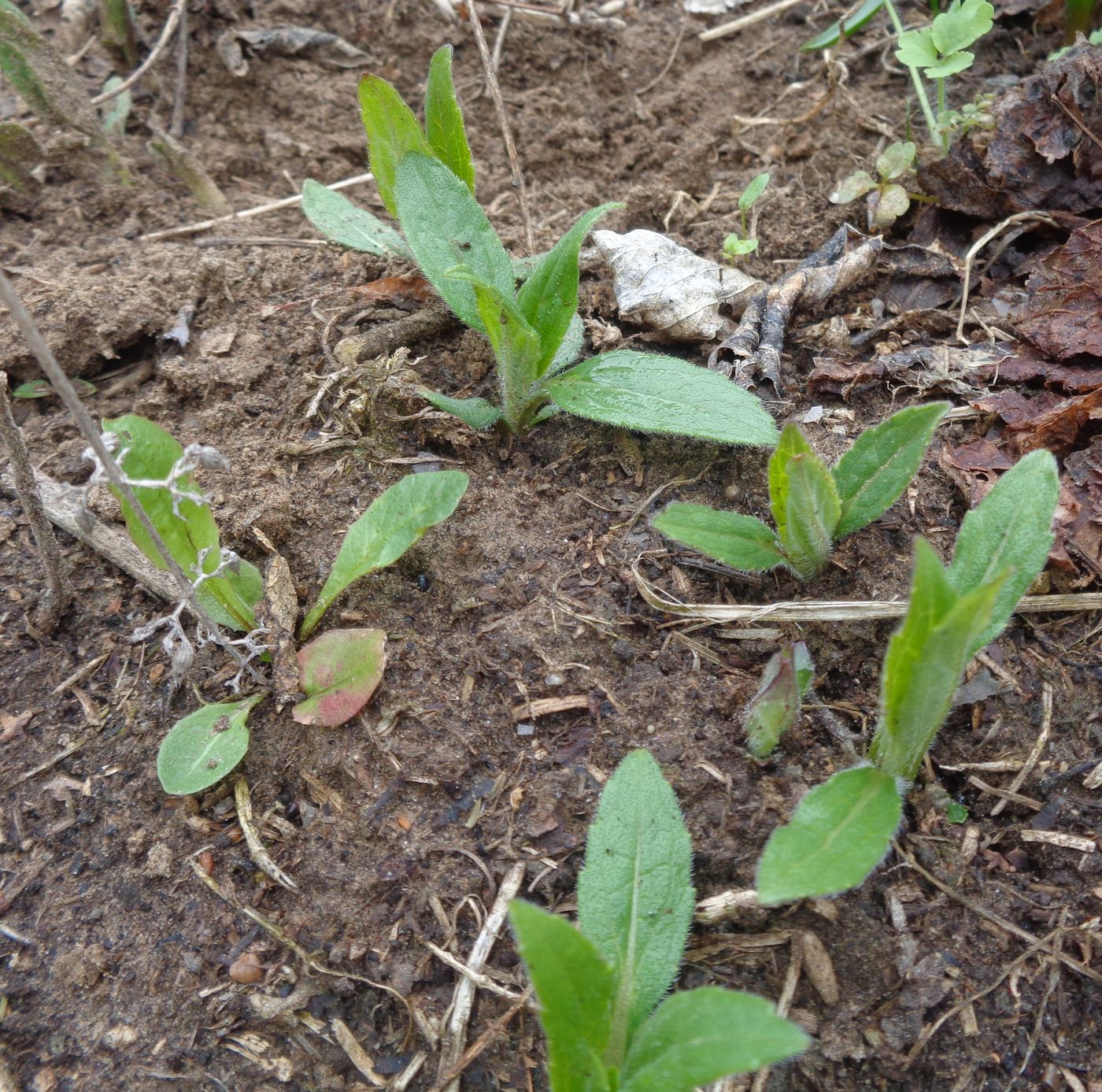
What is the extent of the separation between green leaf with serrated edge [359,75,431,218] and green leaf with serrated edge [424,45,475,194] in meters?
0.03

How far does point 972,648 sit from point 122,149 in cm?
314

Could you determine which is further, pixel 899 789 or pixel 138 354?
pixel 138 354

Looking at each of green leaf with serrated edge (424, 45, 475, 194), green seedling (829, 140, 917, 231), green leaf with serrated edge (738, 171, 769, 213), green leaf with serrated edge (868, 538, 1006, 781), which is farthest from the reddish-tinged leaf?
green seedling (829, 140, 917, 231)

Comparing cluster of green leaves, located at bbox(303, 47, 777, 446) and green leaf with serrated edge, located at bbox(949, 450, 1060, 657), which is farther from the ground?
cluster of green leaves, located at bbox(303, 47, 777, 446)

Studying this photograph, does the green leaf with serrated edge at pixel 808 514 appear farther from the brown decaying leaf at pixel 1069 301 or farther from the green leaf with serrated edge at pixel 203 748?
the green leaf with serrated edge at pixel 203 748

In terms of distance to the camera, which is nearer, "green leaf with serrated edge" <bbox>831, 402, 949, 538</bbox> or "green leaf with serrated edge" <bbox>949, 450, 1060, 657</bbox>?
"green leaf with serrated edge" <bbox>949, 450, 1060, 657</bbox>

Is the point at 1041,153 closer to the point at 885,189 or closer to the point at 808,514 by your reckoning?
the point at 885,189

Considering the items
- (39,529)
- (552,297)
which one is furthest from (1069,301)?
(39,529)

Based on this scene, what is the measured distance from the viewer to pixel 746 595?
1.90m

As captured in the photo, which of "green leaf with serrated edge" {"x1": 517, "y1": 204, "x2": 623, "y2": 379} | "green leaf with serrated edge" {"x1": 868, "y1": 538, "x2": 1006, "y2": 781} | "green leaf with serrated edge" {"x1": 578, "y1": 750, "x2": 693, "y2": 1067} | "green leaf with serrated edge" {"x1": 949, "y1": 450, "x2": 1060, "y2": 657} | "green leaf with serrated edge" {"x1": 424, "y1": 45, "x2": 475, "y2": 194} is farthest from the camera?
"green leaf with serrated edge" {"x1": 424, "y1": 45, "x2": 475, "y2": 194}

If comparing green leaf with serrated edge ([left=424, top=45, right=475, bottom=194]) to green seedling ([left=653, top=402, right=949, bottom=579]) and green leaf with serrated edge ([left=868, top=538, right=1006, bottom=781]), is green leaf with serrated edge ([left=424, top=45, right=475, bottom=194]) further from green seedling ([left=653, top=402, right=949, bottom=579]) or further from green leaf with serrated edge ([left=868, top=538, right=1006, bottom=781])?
green leaf with serrated edge ([left=868, top=538, right=1006, bottom=781])

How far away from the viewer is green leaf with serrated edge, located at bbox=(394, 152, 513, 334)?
6.84 ft

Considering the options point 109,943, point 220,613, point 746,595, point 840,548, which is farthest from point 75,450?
point 840,548

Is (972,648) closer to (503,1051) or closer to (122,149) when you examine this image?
(503,1051)
